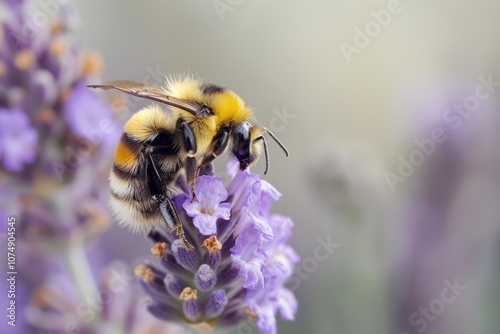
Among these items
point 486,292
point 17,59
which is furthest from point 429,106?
point 17,59

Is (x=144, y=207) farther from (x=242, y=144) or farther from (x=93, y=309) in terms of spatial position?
(x=93, y=309)

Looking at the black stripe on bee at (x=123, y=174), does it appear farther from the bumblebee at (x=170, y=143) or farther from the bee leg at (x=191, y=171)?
the bee leg at (x=191, y=171)

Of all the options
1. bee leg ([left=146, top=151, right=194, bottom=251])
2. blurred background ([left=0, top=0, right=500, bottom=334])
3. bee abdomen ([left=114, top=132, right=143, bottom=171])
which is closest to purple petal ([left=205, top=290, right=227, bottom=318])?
bee leg ([left=146, top=151, right=194, bottom=251])

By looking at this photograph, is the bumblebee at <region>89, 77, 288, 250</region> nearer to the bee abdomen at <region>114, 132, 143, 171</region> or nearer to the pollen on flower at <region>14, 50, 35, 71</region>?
the bee abdomen at <region>114, 132, 143, 171</region>

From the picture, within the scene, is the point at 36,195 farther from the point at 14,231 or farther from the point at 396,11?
the point at 396,11

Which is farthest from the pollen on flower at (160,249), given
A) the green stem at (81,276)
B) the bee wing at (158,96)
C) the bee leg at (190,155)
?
the green stem at (81,276)

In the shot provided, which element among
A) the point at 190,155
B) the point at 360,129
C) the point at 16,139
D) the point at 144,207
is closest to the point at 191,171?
the point at 190,155
